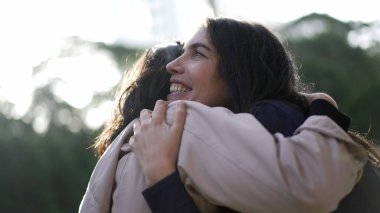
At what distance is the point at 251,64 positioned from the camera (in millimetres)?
2250

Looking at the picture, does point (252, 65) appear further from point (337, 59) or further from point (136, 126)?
point (337, 59)

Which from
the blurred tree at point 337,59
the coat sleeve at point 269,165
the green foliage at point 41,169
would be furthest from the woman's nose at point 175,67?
the blurred tree at point 337,59

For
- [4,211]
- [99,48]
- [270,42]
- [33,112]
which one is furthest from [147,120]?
[99,48]

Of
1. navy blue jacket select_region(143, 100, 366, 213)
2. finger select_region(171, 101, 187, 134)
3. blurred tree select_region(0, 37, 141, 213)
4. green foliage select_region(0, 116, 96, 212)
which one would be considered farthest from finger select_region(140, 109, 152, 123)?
green foliage select_region(0, 116, 96, 212)

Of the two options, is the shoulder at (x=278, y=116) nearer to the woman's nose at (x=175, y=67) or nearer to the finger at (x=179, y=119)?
the finger at (x=179, y=119)

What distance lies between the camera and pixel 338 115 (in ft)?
6.68

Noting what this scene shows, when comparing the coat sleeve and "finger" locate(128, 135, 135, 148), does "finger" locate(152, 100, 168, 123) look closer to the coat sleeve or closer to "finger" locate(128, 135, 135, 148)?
"finger" locate(128, 135, 135, 148)

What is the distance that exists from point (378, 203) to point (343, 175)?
0.26m

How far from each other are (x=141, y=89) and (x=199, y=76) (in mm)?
330

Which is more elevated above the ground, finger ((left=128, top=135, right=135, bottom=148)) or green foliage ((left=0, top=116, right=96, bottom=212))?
finger ((left=128, top=135, right=135, bottom=148))

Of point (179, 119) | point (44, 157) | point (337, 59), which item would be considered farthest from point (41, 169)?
point (179, 119)

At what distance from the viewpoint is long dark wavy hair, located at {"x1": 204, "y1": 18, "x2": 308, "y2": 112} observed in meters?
2.19

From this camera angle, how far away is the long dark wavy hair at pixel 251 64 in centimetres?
219

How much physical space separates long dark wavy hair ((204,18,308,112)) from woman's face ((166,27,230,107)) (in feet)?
0.08
